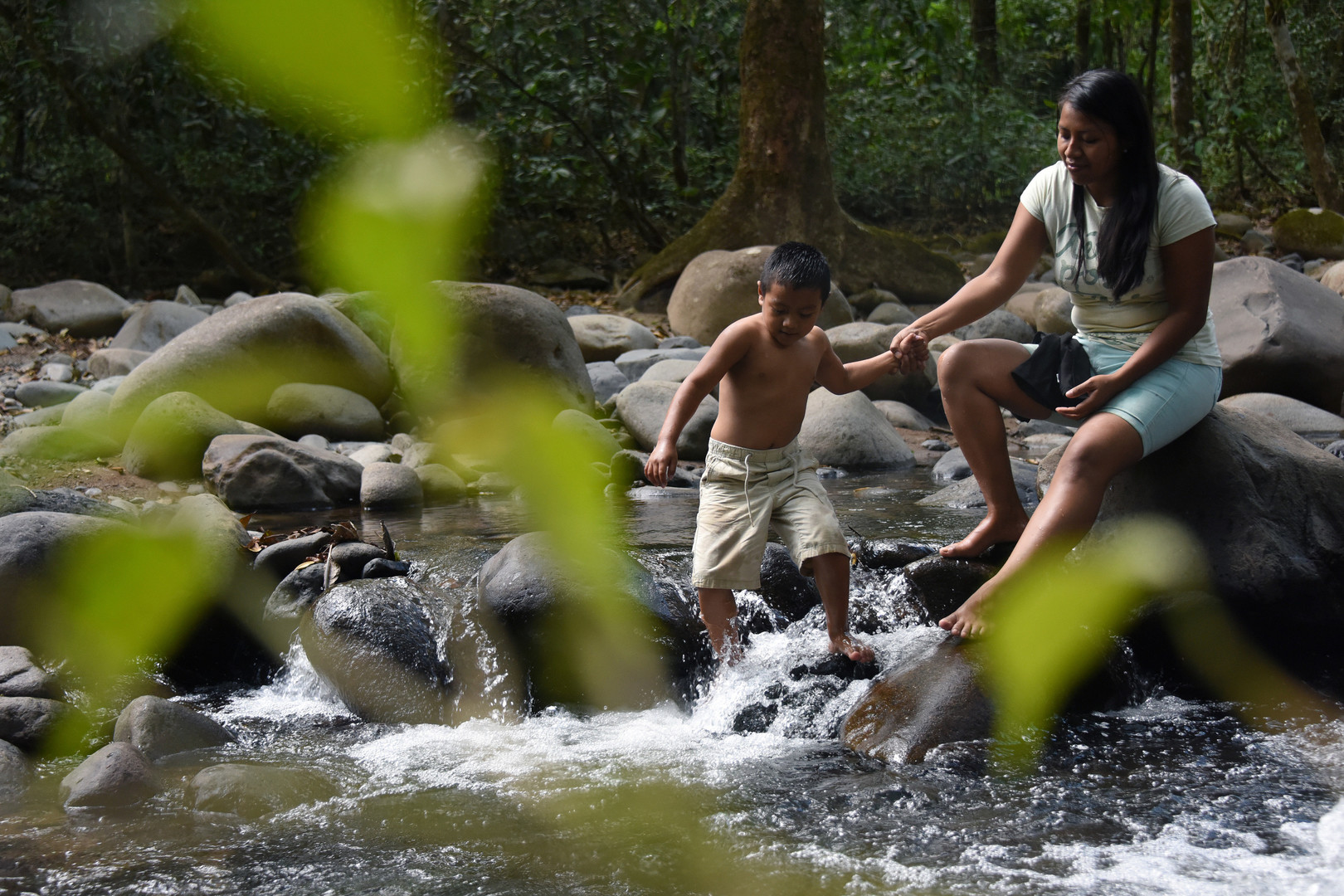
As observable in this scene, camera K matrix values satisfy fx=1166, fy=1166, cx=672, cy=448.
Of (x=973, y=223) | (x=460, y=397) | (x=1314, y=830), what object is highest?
(x=973, y=223)

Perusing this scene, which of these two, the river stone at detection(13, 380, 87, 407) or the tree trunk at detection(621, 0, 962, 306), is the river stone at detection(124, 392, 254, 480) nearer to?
the river stone at detection(13, 380, 87, 407)

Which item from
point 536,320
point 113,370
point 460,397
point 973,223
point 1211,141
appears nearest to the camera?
point 460,397

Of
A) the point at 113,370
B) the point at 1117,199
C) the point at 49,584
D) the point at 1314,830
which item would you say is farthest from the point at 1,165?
the point at 1314,830

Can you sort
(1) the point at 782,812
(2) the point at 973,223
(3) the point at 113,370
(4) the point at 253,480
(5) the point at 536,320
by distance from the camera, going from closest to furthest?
(1) the point at 782,812
(4) the point at 253,480
(5) the point at 536,320
(3) the point at 113,370
(2) the point at 973,223

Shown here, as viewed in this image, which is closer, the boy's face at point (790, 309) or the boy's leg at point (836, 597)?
the boy's face at point (790, 309)

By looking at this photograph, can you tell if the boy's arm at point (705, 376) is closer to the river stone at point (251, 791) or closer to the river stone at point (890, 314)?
the river stone at point (251, 791)

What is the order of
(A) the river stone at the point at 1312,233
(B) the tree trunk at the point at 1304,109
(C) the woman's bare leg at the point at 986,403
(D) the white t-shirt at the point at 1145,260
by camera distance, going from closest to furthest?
(D) the white t-shirt at the point at 1145,260, (C) the woman's bare leg at the point at 986,403, (B) the tree trunk at the point at 1304,109, (A) the river stone at the point at 1312,233

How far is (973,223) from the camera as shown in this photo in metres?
16.1

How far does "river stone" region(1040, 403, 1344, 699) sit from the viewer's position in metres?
3.56

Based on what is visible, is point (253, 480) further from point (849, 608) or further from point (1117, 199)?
point (1117, 199)

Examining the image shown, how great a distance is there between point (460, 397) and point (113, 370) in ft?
29.8

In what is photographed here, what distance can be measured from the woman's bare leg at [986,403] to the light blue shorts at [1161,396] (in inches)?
10.5

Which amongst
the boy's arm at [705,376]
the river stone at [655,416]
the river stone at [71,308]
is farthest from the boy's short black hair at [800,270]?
the river stone at [71,308]

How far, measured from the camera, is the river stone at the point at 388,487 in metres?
6.36
